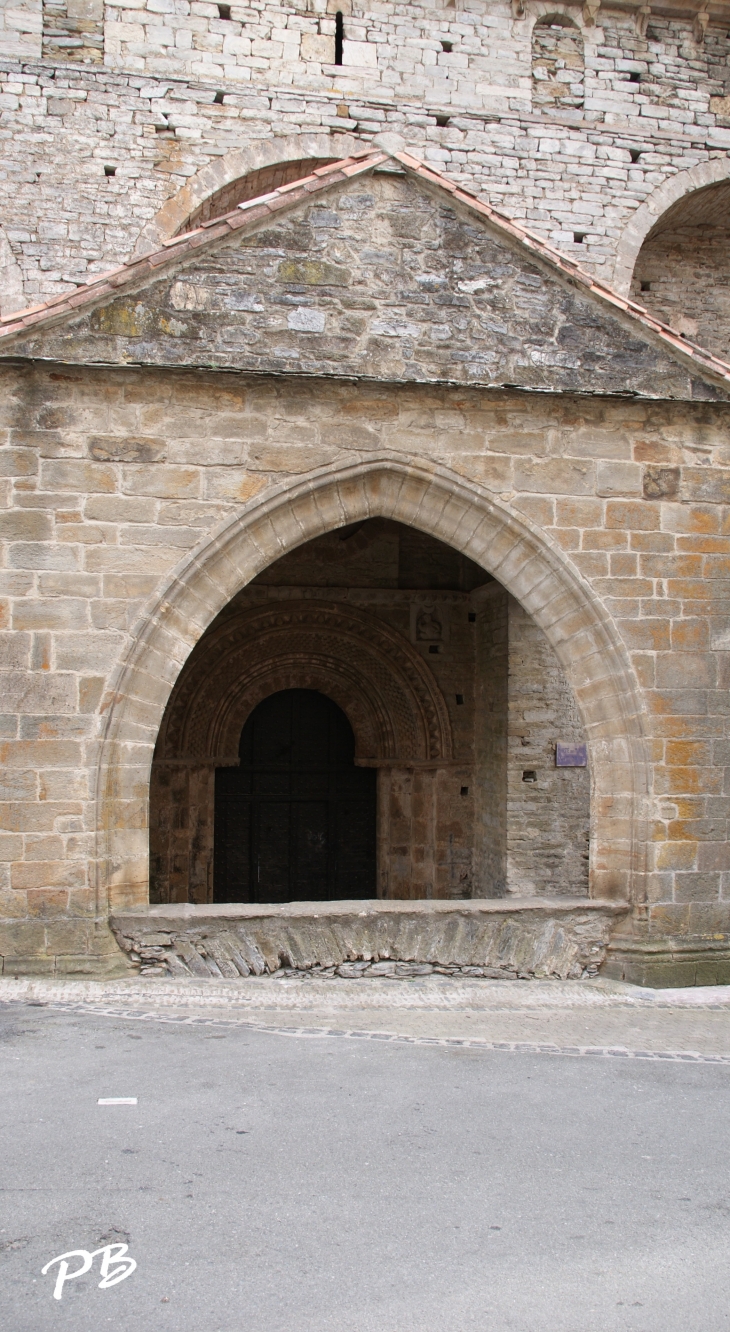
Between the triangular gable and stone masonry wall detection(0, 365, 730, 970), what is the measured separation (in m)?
0.15

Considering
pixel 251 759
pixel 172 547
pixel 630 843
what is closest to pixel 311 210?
pixel 172 547

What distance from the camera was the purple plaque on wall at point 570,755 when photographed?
8992mm

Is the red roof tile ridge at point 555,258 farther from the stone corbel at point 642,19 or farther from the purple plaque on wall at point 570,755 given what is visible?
the stone corbel at point 642,19

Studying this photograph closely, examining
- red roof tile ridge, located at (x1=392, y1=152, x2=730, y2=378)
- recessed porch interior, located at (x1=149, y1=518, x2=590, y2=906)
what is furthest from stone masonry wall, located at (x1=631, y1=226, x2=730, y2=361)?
red roof tile ridge, located at (x1=392, y1=152, x2=730, y2=378)

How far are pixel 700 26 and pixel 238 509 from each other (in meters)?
8.30

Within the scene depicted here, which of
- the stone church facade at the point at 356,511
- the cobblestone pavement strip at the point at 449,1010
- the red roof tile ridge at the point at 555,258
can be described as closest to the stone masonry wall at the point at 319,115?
the stone church facade at the point at 356,511

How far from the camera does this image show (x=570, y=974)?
6137mm

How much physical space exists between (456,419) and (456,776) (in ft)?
14.9

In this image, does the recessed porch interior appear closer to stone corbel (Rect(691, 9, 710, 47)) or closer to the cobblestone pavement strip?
the cobblestone pavement strip

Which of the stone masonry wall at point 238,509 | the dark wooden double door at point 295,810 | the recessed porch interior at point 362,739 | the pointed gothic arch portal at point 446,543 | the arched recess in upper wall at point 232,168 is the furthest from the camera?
the dark wooden double door at point 295,810

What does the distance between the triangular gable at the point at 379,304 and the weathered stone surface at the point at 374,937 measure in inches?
120

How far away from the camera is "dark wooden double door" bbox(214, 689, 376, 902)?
387 inches

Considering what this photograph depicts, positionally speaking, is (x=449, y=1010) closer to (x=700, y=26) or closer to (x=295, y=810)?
(x=295, y=810)

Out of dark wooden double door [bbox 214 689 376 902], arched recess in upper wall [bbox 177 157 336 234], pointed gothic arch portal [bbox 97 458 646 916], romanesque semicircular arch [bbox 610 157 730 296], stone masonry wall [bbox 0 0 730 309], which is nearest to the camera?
pointed gothic arch portal [bbox 97 458 646 916]
